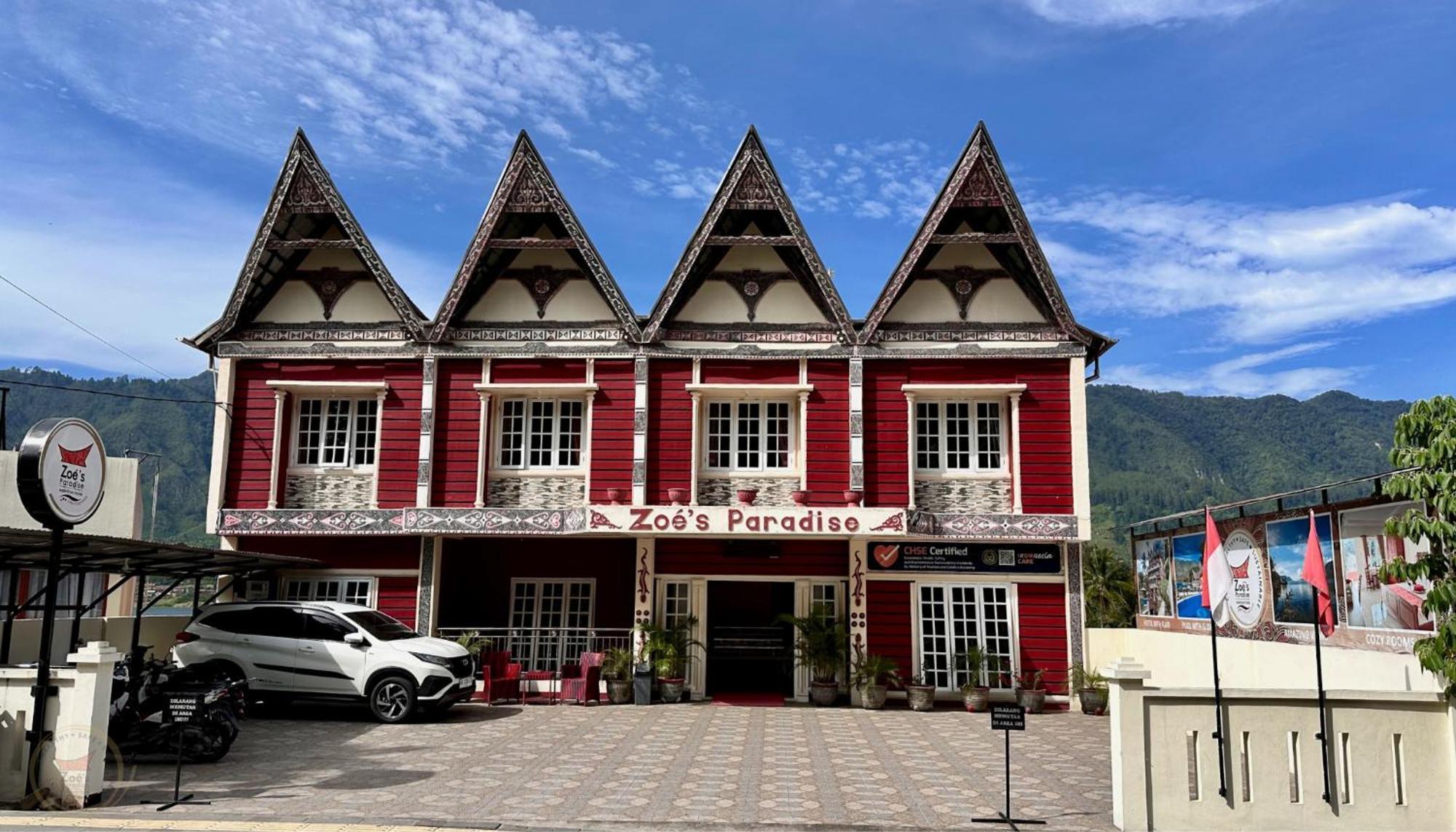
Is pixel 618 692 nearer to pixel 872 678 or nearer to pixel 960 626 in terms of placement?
pixel 872 678

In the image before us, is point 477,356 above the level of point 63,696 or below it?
above

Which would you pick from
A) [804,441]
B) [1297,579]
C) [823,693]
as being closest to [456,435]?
[804,441]

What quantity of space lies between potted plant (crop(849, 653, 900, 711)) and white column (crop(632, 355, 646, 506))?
5.18 meters

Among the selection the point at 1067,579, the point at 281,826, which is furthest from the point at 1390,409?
the point at 281,826

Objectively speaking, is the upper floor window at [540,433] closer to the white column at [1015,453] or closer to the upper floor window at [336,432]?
the upper floor window at [336,432]

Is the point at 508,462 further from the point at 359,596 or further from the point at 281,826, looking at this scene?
the point at 281,826

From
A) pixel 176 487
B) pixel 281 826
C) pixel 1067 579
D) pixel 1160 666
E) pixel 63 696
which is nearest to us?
pixel 281 826

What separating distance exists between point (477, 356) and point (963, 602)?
10832 mm

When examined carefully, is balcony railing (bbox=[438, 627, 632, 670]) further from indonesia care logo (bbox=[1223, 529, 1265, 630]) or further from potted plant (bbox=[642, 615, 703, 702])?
indonesia care logo (bbox=[1223, 529, 1265, 630])

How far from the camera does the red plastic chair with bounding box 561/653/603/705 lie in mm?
18359

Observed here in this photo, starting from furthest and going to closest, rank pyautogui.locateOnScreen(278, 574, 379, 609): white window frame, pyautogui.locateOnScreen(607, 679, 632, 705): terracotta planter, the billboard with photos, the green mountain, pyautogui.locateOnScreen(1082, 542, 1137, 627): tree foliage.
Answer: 1. the green mountain
2. pyautogui.locateOnScreen(1082, 542, 1137, 627): tree foliage
3. pyautogui.locateOnScreen(278, 574, 379, 609): white window frame
4. pyautogui.locateOnScreen(607, 679, 632, 705): terracotta planter
5. the billboard with photos

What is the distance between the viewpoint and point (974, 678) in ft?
60.7

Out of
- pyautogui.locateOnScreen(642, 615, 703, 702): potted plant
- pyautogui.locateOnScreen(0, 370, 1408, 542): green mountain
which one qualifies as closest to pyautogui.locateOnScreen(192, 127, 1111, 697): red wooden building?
pyautogui.locateOnScreen(642, 615, 703, 702): potted plant

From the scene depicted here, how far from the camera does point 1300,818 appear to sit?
9359 mm
